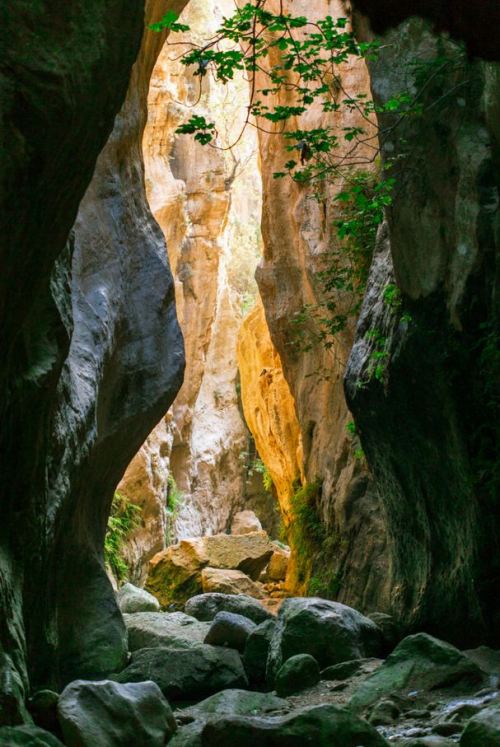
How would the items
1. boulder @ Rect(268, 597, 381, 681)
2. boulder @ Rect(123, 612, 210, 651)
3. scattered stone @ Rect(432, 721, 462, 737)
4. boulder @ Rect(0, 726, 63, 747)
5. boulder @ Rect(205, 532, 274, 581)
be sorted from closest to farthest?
boulder @ Rect(0, 726, 63, 747) < scattered stone @ Rect(432, 721, 462, 737) < boulder @ Rect(268, 597, 381, 681) < boulder @ Rect(123, 612, 210, 651) < boulder @ Rect(205, 532, 274, 581)

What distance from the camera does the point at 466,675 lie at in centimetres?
717

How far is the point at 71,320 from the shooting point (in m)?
7.70

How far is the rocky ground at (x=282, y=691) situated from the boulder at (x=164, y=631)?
2cm

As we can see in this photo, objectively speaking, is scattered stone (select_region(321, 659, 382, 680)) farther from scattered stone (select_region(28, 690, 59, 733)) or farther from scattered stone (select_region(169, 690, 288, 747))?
scattered stone (select_region(28, 690, 59, 733))

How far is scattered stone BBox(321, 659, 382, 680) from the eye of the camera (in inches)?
344

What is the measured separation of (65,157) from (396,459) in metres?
6.55

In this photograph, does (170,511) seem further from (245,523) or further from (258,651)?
(258,651)

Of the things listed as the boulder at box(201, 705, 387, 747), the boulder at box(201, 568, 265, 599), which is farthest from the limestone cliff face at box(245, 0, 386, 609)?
the boulder at box(201, 705, 387, 747)

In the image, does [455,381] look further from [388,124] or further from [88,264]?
[88,264]

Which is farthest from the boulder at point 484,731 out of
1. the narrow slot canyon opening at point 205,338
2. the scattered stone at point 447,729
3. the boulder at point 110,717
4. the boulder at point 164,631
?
the narrow slot canyon opening at point 205,338

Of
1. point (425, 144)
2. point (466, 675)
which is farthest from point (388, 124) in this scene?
point (466, 675)

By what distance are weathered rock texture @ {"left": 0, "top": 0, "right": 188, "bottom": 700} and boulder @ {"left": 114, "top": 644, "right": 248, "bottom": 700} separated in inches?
20.7

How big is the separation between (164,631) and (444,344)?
5.16 meters

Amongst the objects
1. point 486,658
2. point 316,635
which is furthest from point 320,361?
point 486,658
